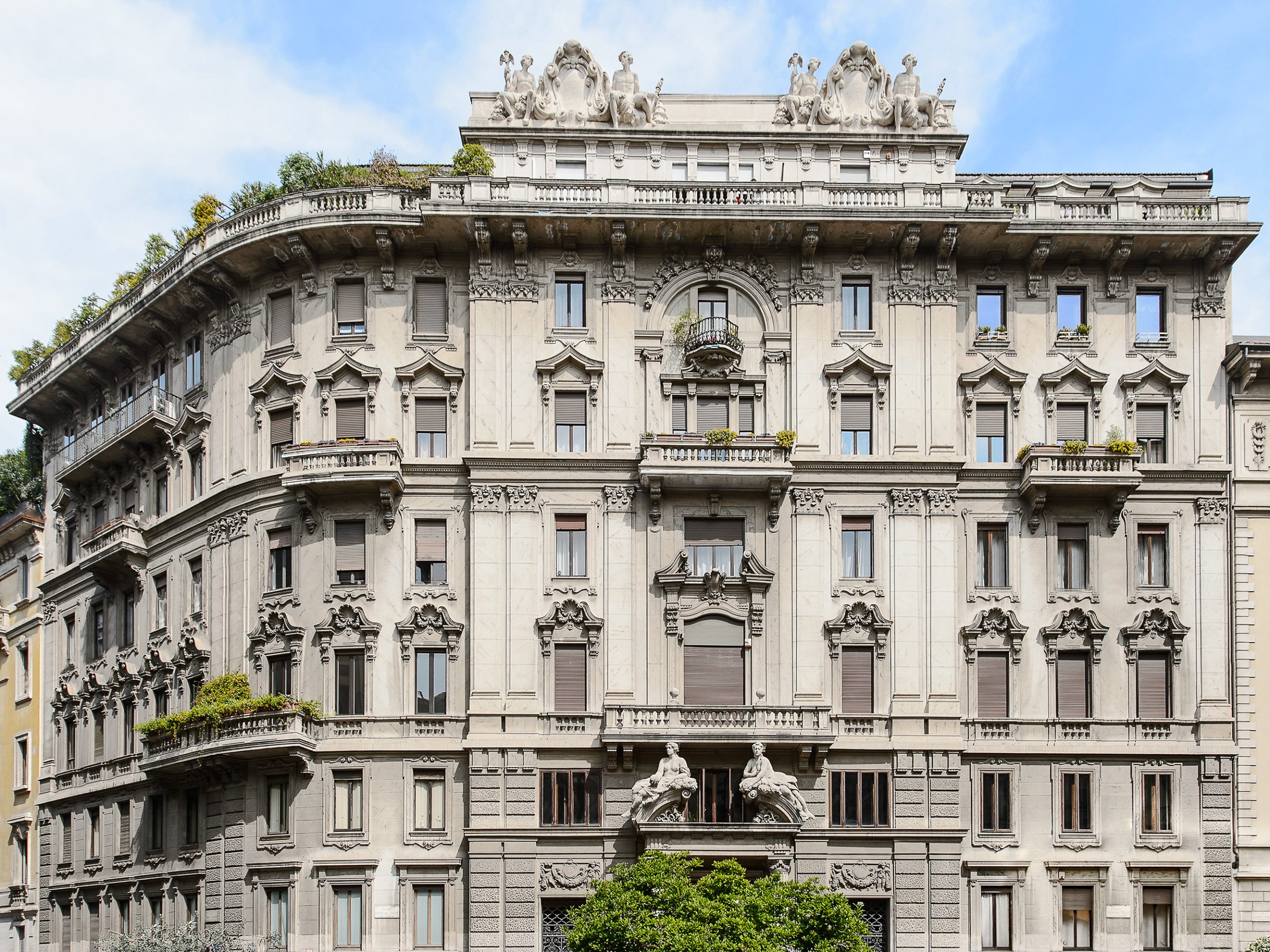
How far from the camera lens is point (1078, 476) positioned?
4825 cm

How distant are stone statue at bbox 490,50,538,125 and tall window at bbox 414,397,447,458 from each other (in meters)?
10.1

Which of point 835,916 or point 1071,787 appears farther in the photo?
point 1071,787

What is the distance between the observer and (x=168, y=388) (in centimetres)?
5622

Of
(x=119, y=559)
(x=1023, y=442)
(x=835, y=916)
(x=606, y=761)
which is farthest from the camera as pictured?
(x=119, y=559)

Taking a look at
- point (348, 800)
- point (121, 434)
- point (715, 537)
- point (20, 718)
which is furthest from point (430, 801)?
point (20, 718)

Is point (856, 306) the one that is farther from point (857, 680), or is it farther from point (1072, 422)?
point (857, 680)

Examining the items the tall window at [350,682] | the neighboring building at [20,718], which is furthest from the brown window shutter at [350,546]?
the neighboring building at [20,718]

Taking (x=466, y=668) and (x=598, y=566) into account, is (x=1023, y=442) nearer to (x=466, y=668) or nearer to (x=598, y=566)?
(x=598, y=566)

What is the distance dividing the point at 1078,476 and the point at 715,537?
37.6 feet

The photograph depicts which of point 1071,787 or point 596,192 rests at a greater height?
point 596,192

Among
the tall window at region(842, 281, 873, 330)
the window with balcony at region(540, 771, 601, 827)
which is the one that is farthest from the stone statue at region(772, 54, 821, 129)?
the window with balcony at region(540, 771, 601, 827)

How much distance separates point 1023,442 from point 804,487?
7409 millimetres

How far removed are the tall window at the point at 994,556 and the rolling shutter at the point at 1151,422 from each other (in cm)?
564

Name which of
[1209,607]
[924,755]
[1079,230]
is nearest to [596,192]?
[1079,230]
